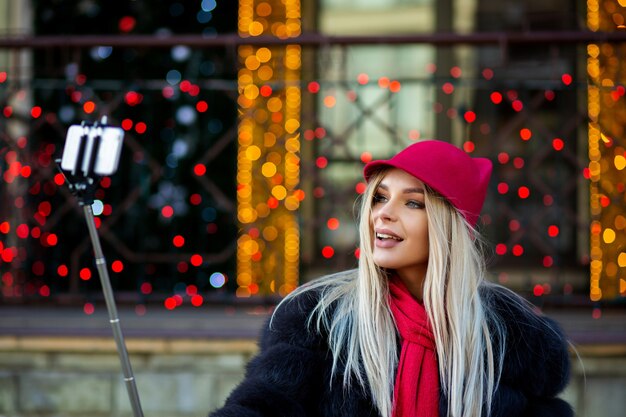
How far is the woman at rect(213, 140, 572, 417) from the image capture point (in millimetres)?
2842

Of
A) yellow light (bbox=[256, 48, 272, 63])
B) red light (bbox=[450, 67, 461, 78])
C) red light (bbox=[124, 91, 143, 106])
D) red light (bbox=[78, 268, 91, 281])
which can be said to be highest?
yellow light (bbox=[256, 48, 272, 63])

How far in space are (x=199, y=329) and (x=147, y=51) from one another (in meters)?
2.55

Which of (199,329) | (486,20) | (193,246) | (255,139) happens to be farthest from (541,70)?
(199,329)

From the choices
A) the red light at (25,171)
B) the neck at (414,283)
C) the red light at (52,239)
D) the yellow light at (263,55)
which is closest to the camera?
the neck at (414,283)

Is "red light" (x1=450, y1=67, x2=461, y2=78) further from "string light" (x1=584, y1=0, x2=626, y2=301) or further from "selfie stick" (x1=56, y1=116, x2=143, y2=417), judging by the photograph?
"selfie stick" (x1=56, y1=116, x2=143, y2=417)

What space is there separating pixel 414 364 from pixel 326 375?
28cm

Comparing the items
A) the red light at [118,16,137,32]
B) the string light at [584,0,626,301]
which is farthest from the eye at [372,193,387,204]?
the red light at [118,16,137,32]

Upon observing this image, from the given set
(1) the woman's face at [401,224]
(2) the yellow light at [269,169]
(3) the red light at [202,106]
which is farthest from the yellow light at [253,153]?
(1) the woman's face at [401,224]

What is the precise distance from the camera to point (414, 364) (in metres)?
2.88

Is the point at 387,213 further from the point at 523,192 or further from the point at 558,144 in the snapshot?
the point at 523,192

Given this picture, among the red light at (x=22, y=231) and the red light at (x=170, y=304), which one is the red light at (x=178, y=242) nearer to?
the red light at (x=170, y=304)

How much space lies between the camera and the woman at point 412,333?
Answer: 2.84 meters

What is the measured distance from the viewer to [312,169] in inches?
217

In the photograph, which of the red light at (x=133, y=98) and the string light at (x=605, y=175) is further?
the string light at (x=605, y=175)
